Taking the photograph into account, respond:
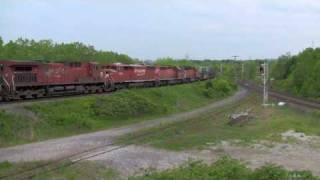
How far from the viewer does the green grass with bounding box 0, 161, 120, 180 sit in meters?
20.6

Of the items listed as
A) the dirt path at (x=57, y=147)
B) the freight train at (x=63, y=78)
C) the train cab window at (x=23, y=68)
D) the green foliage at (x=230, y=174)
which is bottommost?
the dirt path at (x=57, y=147)

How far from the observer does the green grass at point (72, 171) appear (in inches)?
810

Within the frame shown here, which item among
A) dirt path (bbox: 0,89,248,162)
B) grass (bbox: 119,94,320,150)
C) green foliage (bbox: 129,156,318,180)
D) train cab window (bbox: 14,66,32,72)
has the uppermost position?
train cab window (bbox: 14,66,32,72)

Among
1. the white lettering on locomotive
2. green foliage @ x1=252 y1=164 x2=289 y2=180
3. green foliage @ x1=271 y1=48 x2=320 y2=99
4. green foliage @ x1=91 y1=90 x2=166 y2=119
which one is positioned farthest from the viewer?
green foliage @ x1=271 y1=48 x2=320 y2=99

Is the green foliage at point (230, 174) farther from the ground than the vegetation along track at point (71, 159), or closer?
farther from the ground

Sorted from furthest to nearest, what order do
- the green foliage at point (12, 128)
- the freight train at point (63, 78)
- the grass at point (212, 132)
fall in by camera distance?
the freight train at point (63, 78)
the grass at point (212, 132)
the green foliage at point (12, 128)

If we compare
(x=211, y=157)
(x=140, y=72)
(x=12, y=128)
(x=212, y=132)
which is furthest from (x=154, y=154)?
(x=140, y=72)

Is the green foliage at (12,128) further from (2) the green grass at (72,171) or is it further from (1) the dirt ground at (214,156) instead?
(2) the green grass at (72,171)

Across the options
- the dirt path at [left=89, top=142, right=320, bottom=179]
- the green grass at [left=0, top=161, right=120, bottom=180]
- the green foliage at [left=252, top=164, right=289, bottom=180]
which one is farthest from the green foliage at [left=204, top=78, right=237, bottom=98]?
the green foliage at [left=252, top=164, right=289, bottom=180]

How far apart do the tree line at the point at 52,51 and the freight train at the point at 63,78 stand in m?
16.7

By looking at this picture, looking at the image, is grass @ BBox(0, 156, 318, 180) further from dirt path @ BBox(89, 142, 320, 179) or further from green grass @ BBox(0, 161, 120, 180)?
dirt path @ BBox(89, 142, 320, 179)

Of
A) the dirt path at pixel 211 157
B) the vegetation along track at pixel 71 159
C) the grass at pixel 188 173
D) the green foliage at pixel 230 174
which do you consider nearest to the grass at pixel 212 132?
the vegetation along track at pixel 71 159

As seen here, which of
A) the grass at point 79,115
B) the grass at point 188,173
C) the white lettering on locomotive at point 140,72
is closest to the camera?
the grass at point 188,173

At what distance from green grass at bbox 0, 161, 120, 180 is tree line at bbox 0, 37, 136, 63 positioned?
173ft
